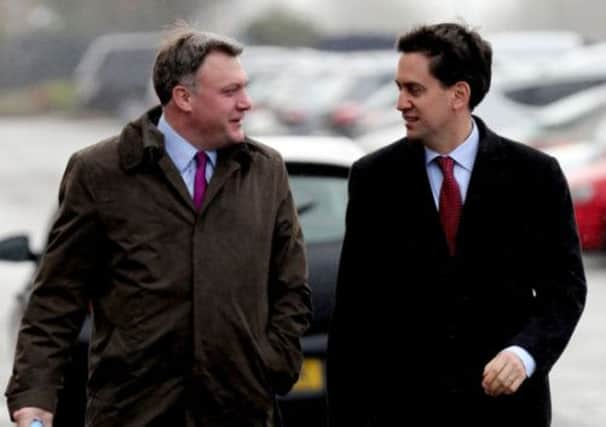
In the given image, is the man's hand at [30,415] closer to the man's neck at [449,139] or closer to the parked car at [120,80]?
the man's neck at [449,139]

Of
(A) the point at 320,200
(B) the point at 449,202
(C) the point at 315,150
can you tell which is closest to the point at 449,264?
(B) the point at 449,202

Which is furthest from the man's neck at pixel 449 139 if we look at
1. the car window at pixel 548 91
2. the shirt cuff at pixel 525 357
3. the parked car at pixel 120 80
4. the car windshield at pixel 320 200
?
the parked car at pixel 120 80

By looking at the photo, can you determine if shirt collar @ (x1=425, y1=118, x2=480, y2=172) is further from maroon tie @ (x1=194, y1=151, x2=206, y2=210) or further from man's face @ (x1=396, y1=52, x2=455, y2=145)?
maroon tie @ (x1=194, y1=151, x2=206, y2=210)

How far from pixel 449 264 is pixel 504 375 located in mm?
318

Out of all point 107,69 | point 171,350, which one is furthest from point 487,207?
point 107,69

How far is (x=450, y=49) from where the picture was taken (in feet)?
16.0

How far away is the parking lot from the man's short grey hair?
4.59 metres

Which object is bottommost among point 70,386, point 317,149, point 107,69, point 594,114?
point 107,69

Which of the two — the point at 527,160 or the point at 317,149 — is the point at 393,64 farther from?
the point at 527,160

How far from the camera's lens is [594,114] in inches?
792

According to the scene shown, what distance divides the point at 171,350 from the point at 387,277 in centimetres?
58

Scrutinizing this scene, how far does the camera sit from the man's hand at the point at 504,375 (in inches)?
185

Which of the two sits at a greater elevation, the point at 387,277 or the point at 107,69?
the point at 387,277

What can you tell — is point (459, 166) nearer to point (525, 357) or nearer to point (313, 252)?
point (525, 357)
